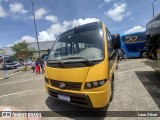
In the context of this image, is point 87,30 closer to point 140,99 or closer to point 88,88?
point 88,88

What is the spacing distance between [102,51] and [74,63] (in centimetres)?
83

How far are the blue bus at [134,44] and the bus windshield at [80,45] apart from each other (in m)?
16.9

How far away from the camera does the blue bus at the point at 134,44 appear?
2011 centimetres

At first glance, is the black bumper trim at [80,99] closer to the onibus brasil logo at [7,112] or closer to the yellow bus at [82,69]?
the yellow bus at [82,69]

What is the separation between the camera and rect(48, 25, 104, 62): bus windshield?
166 inches

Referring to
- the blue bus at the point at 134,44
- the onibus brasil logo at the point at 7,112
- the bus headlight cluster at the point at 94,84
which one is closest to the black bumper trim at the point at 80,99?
the bus headlight cluster at the point at 94,84

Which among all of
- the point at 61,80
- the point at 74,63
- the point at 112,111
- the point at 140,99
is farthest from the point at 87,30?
the point at 140,99

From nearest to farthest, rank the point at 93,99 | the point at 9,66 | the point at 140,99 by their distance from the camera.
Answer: the point at 93,99 → the point at 140,99 → the point at 9,66

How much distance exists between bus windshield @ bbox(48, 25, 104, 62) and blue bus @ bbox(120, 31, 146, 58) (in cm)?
1687

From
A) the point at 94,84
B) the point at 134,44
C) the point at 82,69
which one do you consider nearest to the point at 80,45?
the point at 82,69

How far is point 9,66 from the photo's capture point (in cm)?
2828

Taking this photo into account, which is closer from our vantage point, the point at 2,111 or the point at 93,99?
the point at 2,111

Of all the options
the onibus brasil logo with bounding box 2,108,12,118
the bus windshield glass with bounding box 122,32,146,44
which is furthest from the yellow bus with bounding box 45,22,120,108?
the bus windshield glass with bounding box 122,32,146,44

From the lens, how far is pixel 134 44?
20.5m
